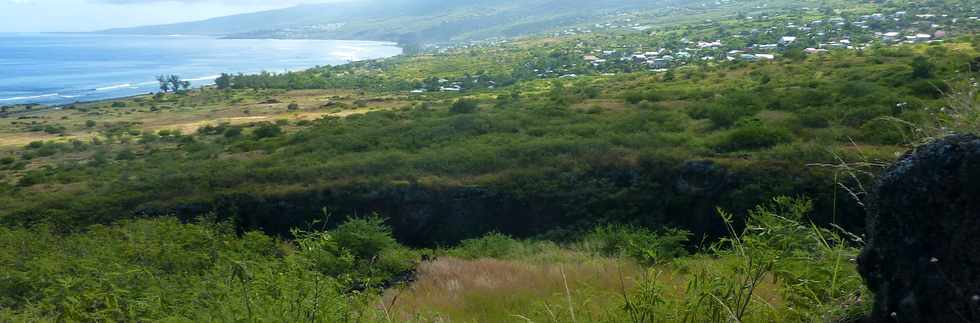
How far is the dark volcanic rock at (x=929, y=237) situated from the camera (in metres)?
3.63

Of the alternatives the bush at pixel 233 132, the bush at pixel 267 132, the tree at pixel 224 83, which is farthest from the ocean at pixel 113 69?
the bush at pixel 267 132

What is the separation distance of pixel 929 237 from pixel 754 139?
1698cm

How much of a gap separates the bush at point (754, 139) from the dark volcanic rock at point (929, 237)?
16500mm

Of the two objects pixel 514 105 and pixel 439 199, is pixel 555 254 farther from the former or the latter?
pixel 514 105

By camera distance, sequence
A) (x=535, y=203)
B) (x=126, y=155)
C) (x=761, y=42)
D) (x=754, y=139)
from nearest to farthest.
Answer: (x=535, y=203)
(x=754, y=139)
(x=126, y=155)
(x=761, y=42)

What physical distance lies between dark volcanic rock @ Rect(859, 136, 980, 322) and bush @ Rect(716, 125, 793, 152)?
16500mm

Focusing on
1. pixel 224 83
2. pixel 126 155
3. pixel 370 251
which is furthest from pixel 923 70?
pixel 224 83

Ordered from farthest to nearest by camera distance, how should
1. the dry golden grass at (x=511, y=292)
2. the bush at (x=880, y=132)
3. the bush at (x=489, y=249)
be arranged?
1. the bush at (x=880, y=132)
2. the bush at (x=489, y=249)
3. the dry golden grass at (x=511, y=292)

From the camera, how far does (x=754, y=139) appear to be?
1998 cm

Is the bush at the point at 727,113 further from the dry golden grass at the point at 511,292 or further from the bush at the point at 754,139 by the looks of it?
the dry golden grass at the point at 511,292

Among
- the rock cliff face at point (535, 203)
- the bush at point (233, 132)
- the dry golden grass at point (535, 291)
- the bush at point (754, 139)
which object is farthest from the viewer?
the bush at point (233, 132)

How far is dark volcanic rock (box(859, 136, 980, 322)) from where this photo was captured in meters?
3.63

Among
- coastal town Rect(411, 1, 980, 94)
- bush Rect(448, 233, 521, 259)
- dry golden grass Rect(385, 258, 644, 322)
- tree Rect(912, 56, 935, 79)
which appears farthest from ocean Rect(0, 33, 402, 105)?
dry golden grass Rect(385, 258, 644, 322)

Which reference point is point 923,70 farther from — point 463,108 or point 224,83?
point 224,83
